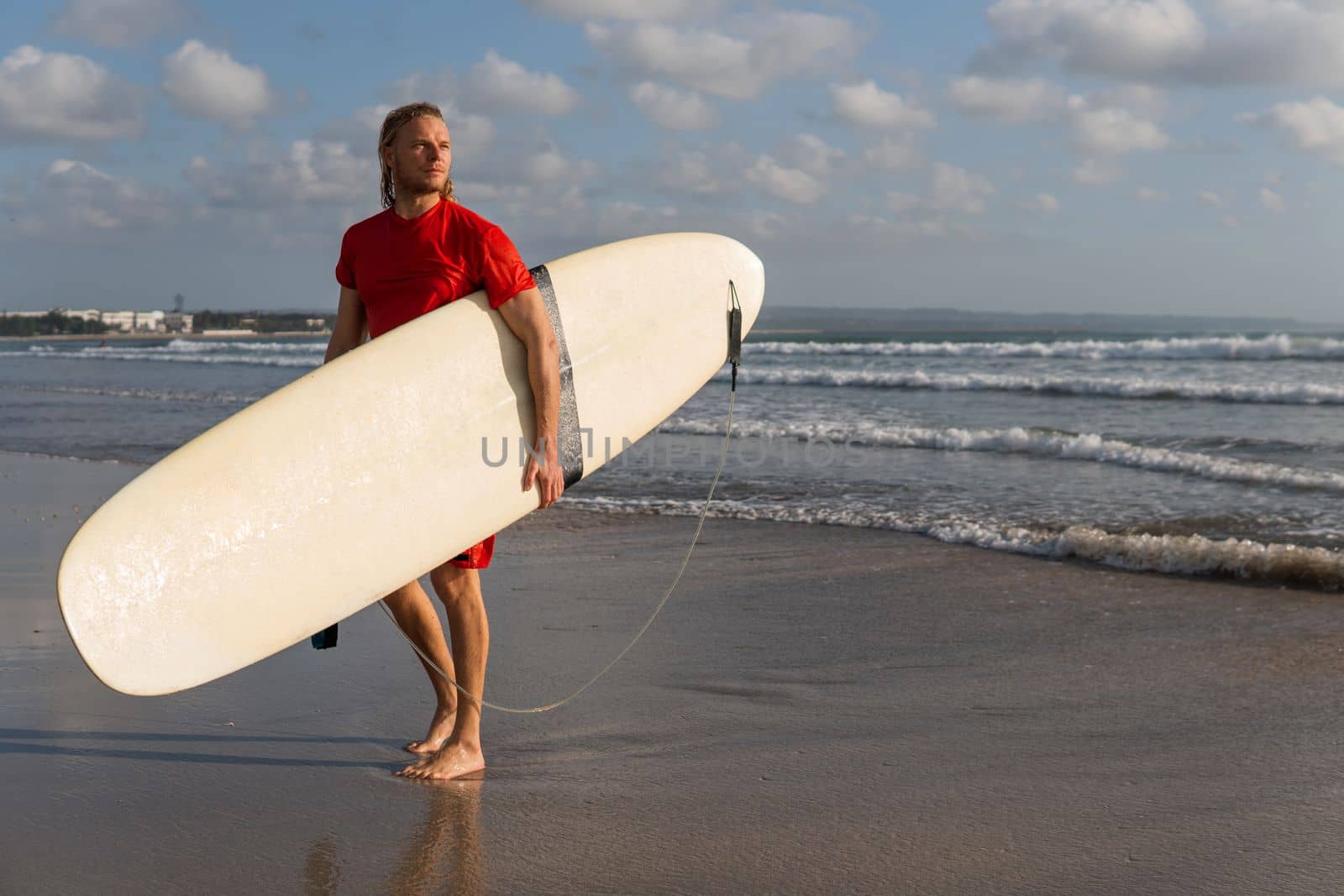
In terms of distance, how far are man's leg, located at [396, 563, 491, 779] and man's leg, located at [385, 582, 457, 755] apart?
0.04 m

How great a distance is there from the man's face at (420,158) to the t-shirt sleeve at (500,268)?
155 mm

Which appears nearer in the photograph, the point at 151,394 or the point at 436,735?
the point at 436,735

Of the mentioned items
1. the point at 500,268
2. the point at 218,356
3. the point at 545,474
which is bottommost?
the point at 545,474

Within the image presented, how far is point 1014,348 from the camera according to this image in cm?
1969

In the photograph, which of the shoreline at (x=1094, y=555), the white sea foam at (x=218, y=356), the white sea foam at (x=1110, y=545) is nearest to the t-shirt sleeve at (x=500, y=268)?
the shoreline at (x=1094, y=555)

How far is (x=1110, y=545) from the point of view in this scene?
4.53 meters

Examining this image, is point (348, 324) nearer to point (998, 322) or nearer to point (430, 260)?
point (430, 260)

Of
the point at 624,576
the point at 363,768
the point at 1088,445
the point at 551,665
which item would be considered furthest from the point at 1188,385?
the point at 363,768

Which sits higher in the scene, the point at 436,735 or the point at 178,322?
the point at 178,322

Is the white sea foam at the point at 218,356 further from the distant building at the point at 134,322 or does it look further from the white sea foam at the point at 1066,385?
the distant building at the point at 134,322

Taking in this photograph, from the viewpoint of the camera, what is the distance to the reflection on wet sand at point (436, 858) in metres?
1.80

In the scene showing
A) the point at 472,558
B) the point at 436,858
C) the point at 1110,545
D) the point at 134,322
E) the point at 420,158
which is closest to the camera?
the point at 436,858

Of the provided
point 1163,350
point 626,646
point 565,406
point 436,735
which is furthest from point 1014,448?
point 1163,350

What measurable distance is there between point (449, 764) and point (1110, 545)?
10.5 feet
